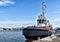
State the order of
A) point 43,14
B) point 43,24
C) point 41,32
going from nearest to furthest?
point 41,32 → point 43,24 → point 43,14

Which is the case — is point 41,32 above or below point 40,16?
below

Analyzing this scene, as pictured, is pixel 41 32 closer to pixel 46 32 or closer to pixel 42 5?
pixel 46 32

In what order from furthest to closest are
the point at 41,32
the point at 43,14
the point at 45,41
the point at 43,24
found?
the point at 43,14, the point at 43,24, the point at 41,32, the point at 45,41

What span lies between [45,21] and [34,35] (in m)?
8.38

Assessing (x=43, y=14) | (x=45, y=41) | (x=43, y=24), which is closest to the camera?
(x=45, y=41)

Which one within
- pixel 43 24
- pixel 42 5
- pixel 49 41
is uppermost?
pixel 42 5

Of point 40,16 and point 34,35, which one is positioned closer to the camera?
point 34,35

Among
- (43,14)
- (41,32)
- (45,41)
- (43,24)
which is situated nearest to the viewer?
(45,41)

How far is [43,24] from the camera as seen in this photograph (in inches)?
1906

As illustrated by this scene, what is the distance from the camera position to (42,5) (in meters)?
53.7

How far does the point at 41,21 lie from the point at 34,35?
7.15m

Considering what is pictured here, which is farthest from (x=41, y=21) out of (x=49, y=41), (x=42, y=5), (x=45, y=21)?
(x=49, y=41)

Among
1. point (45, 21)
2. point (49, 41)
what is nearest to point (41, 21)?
point (45, 21)

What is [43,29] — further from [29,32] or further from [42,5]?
[42,5]
